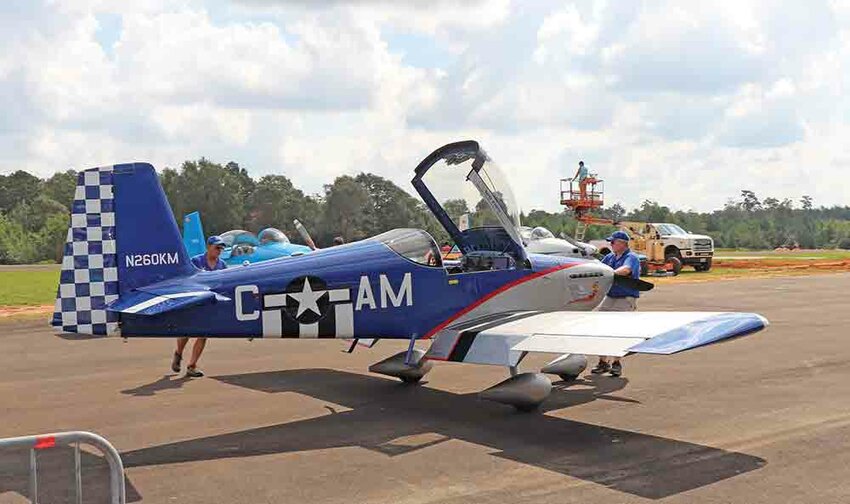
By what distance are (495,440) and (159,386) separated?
15.5 ft

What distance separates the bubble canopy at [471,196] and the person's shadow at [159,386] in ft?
12.6

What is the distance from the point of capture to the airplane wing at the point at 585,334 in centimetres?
670

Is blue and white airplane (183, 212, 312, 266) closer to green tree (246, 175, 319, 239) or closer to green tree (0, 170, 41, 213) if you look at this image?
green tree (246, 175, 319, 239)

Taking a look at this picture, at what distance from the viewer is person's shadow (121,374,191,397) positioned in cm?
Answer: 933

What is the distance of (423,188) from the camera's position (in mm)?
9297

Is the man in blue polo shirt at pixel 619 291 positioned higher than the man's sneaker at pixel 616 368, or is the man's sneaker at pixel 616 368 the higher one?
the man in blue polo shirt at pixel 619 291

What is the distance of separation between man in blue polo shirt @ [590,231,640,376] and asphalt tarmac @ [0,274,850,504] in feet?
0.95

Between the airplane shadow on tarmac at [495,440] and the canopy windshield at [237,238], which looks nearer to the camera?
the airplane shadow on tarmac at [495,440]

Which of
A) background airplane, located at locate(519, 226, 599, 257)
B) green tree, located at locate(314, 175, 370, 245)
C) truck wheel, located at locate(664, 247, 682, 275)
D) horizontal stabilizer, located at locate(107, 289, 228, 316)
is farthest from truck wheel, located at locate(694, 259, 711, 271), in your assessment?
horizontal stabilizer, located at locate(107, 289, 228, 316)

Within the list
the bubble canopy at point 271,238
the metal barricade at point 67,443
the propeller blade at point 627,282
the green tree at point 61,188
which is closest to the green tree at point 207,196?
the green tree at point 61,188

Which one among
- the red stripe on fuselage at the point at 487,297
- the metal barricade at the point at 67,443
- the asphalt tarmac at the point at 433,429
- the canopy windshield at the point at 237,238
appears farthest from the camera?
the canopy windshield at the point at 237,238

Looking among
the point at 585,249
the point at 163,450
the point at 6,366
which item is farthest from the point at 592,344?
the point at 585,249

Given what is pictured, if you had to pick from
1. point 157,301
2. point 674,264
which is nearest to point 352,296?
point 157,301

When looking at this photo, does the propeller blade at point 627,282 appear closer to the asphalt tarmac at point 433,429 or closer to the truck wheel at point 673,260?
the asphalt tarmac at point 433,429
